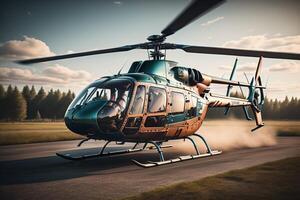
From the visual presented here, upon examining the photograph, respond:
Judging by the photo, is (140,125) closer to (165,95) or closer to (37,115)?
(165,95)

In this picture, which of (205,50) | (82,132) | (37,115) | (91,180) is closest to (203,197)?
(91,180)

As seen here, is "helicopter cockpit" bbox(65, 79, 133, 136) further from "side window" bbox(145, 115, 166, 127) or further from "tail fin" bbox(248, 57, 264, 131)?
"tail fin" bbox(248, 57, 264, 131)

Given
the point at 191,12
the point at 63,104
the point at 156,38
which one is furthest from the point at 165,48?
the point at 63,104

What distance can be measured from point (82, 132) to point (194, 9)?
16.3ft

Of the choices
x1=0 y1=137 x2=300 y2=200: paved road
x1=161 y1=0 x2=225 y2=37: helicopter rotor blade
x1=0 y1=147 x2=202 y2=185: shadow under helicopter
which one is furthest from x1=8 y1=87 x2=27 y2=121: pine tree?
x1=161 y1=0 x2=225 y2=37: helicopter rotor blade

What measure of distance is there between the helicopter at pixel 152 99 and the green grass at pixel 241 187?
95.4 inches

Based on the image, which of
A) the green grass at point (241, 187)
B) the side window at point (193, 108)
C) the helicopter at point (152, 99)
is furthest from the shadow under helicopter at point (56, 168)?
the green grass at point (241, 187)

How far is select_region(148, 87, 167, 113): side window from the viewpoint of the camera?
9.95 m

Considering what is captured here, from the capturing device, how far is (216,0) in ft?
20.3

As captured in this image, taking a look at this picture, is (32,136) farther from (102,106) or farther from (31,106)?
(31,106)

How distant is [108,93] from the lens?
9312 millimetres

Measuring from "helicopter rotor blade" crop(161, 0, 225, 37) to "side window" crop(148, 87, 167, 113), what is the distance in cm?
214

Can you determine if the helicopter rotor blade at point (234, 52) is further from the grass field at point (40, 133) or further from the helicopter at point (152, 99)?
the grass field at point (40, 133)

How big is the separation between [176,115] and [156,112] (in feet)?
3.93
